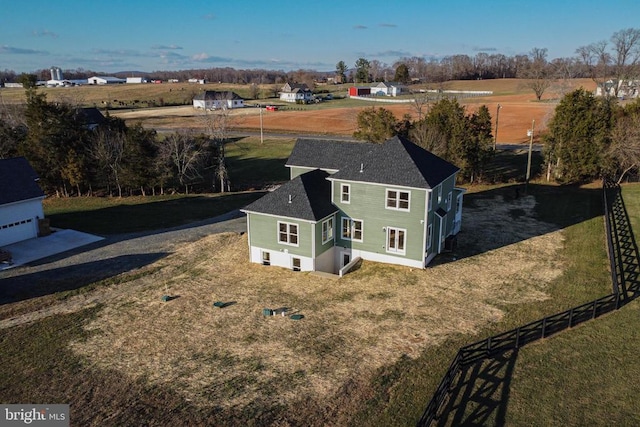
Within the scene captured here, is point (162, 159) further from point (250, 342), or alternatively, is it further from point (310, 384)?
point (310, 384)

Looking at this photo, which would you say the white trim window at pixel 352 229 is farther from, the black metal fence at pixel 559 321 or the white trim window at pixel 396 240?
the black metal fence at pixel 559 321

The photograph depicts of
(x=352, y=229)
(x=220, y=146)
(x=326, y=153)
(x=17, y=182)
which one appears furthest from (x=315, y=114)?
(x=352, y=229)

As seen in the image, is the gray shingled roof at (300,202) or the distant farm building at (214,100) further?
the distant farm building at (214,100)

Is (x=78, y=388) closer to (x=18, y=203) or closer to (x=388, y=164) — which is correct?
(x=388, y=164)

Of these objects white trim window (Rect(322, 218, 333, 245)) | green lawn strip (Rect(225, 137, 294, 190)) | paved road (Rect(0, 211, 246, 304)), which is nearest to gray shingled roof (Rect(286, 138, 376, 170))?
white trim window (Rect(322, 218, 333, 245))

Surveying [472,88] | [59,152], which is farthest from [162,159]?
[472,88]

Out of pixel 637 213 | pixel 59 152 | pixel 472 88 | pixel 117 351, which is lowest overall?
pixel 117 351

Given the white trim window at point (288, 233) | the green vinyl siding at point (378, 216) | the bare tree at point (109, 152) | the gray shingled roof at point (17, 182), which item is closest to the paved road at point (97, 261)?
the gray shingled roof at point (17, 182)
